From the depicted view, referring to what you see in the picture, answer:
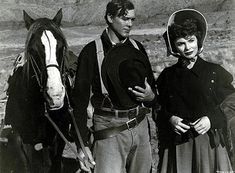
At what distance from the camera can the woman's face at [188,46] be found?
2.06 m

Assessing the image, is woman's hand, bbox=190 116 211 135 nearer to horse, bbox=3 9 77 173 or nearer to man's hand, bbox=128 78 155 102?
man's hand, bbox=128 78 155 102

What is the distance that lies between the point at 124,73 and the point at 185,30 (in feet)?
1.33

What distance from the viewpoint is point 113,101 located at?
210cm

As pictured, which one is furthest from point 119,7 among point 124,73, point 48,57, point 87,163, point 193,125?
point 87,163

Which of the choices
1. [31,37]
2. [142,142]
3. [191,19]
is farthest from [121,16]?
[142,142]

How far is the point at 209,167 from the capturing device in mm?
2043

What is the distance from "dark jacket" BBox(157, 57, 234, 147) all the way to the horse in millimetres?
600

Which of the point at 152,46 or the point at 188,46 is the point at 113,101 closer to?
the point at 188,46

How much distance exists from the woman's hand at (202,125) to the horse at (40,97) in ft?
2.43

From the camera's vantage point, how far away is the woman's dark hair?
81.3 inches

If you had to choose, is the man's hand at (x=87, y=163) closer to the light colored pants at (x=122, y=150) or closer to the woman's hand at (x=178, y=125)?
the light colored pants at (x=122, y=150)

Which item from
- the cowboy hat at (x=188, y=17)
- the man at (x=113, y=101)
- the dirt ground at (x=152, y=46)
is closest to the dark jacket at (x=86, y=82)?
the man at (x=113, y=101)

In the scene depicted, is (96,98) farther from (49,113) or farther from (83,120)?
(49,113)

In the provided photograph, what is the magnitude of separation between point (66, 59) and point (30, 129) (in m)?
0.53
